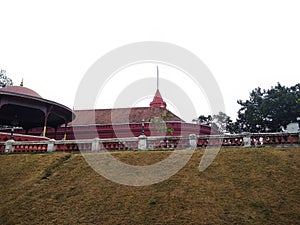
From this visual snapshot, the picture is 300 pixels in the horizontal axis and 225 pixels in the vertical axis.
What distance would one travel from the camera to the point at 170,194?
10.2 meters

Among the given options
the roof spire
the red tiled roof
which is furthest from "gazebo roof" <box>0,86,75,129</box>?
the roof spire

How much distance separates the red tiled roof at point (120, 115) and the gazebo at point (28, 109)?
492cm

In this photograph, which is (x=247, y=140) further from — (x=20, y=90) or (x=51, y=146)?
(x=20, y=90)

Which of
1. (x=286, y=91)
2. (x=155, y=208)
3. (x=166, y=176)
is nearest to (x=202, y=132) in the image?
(x=286, y=91)

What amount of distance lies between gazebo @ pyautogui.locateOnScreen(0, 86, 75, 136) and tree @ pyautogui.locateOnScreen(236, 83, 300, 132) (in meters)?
23.6

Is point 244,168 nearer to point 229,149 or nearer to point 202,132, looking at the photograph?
point 229,149

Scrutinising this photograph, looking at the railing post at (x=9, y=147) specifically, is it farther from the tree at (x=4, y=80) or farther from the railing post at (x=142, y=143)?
the tree at (x=4, y=80)

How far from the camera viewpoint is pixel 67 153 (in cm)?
1527

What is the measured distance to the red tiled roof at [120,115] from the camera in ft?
92.8

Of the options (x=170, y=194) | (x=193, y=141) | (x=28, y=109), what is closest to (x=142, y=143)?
(x=193, y=141)

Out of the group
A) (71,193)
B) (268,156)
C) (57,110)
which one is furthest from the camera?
(57,110)

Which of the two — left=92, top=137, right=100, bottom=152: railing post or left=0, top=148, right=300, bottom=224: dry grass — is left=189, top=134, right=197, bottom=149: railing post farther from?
left=92, top=137, right=100, bottom=152: railing post

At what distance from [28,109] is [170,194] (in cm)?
1364

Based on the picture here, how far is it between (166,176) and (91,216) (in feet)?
11.0
